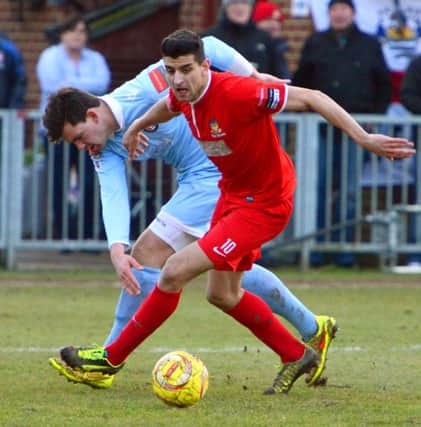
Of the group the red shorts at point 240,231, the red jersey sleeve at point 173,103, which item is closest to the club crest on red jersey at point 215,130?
the red jersey sleeve at point 173,103

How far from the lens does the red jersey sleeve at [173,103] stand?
6.79 meters

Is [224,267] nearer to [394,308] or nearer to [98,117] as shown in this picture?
[98,117]

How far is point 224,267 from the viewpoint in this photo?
672 centimetres

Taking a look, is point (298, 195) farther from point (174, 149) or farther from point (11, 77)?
point (174, 149)

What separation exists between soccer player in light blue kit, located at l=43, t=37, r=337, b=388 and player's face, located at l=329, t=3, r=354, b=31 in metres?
5.77

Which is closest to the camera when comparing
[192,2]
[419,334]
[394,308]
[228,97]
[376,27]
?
[228,97]

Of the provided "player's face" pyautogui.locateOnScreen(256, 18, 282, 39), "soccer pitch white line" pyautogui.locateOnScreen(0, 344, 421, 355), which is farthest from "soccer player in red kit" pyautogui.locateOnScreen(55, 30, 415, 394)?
"player's face" pyautogui.locateOnScreen(256, 18, 282, 39)

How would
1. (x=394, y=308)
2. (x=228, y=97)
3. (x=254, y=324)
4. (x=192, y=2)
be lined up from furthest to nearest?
(x=192, y=2) < (x=394, y=308) < (x=254, y=324) < (x=228, y=97)

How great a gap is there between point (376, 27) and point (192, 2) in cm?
293

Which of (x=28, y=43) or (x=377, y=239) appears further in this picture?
(x=28, y=43)

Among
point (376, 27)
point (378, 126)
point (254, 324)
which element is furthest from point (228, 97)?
point (376, 27)

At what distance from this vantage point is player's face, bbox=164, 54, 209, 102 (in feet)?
21.2

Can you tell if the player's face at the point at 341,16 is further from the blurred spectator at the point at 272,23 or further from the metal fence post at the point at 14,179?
the metal fence post at the point at 14,179

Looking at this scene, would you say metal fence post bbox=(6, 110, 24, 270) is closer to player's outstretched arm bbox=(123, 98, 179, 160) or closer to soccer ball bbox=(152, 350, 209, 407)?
player's outstretched arm bbox=(123, 98, 179, 160)
